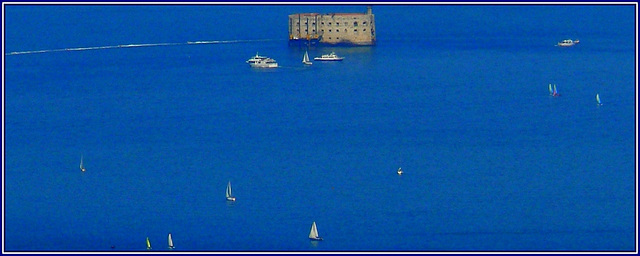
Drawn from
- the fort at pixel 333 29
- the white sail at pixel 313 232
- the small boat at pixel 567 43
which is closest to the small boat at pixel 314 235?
the white sail at pixel 313 232

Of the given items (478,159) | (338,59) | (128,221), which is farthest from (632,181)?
(338,59)

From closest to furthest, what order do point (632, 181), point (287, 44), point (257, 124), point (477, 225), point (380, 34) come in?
Result: point (477, 225)
point (632, 181)
point (257, 124)
point (287, 44)
point (380, 34)

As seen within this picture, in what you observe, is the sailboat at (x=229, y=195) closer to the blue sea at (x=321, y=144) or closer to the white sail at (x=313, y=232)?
the blue sea at (x=321, y=144)

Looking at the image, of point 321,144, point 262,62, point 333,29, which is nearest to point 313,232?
point 321,144

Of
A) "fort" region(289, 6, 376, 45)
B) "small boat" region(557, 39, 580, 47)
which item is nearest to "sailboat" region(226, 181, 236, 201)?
"fort" region(289, 6, 376, 45)

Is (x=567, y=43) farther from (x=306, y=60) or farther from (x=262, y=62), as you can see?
(x=262, y=62)

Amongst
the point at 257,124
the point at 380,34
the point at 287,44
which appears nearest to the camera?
the point at 257,124

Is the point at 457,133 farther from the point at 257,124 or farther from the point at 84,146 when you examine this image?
the point at 84,146

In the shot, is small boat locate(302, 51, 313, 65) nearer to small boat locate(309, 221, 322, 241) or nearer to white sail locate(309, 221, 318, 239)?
white sail locate(309, 221, 318, 239)
